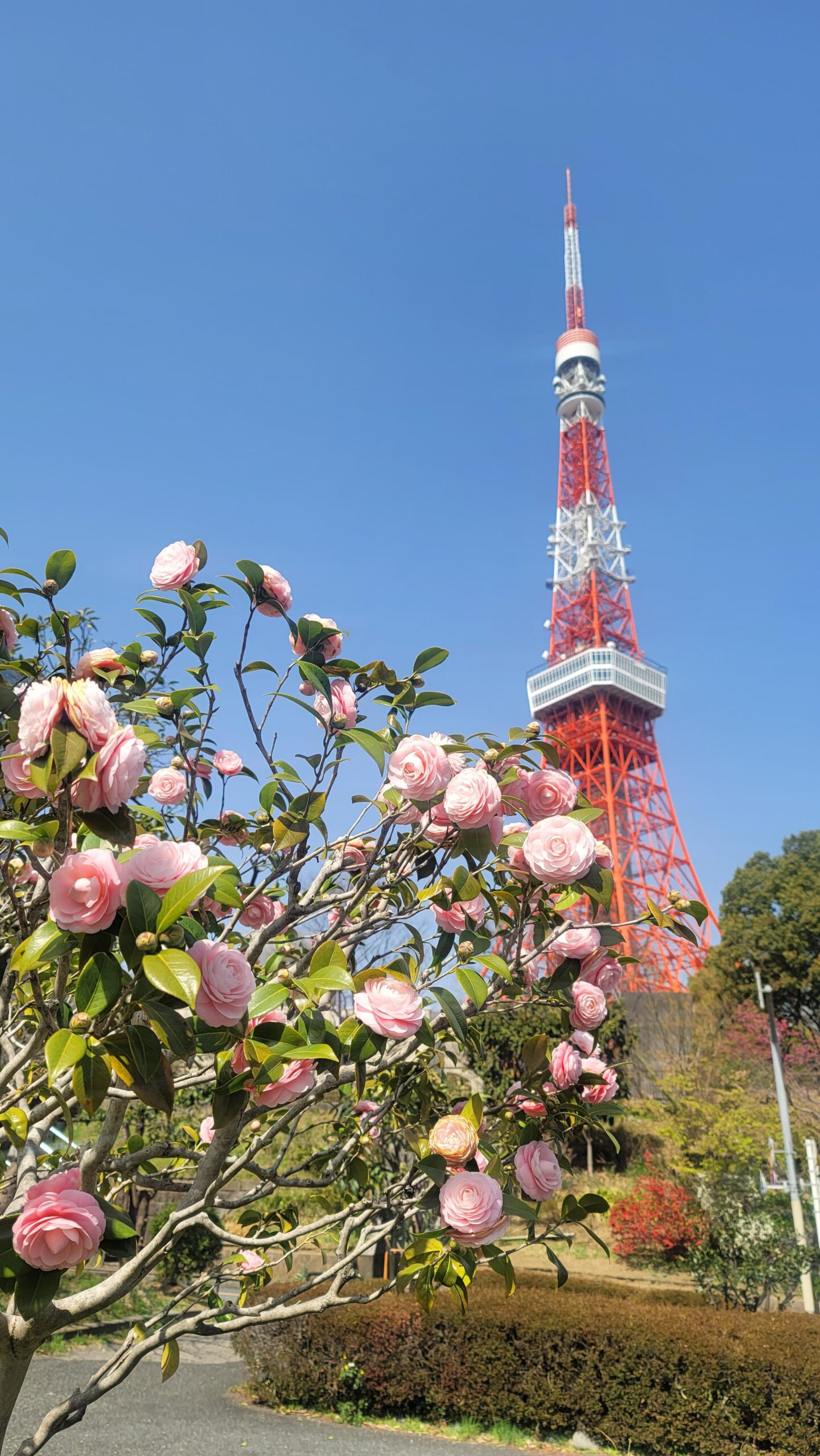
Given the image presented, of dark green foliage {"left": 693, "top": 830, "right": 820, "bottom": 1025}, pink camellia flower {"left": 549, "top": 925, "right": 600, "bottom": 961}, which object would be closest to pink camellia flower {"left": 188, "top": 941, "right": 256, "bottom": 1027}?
pink camellia flower {"left": 549, "top": 925, "right": 600, "bottom": 961}

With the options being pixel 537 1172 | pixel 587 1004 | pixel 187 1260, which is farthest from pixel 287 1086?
pixel 187 1260

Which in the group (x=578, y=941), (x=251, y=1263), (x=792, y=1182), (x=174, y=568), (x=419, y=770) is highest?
(x=174, y=568)

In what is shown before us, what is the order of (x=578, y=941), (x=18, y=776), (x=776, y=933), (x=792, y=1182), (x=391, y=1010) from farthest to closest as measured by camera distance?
1. (x=776, y=933)
2. (x=792, y=1182)
3. (x=578, y=941)
4. (x=391, y=1010)
5. (x=18, y=776)

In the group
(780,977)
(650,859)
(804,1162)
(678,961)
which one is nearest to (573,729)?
(650,859)

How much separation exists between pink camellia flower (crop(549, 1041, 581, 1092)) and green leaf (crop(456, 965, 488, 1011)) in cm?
52

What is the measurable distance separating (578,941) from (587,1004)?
19 centimetres

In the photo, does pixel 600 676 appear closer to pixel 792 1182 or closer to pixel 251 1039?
pixel 792 1182

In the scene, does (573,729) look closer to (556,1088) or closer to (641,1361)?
(641,1361)

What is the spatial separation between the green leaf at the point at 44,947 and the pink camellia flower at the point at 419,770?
745 mm

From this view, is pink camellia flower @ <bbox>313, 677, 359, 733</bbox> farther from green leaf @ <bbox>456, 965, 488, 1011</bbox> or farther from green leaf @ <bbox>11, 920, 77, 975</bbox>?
green leaf @ <bbox>11, 920, 77, 975</bbox>

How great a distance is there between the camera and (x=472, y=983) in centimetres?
188

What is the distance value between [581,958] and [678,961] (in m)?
29.5

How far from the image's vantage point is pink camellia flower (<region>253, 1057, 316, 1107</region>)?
1583 millimetres

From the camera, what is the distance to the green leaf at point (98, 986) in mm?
1178
